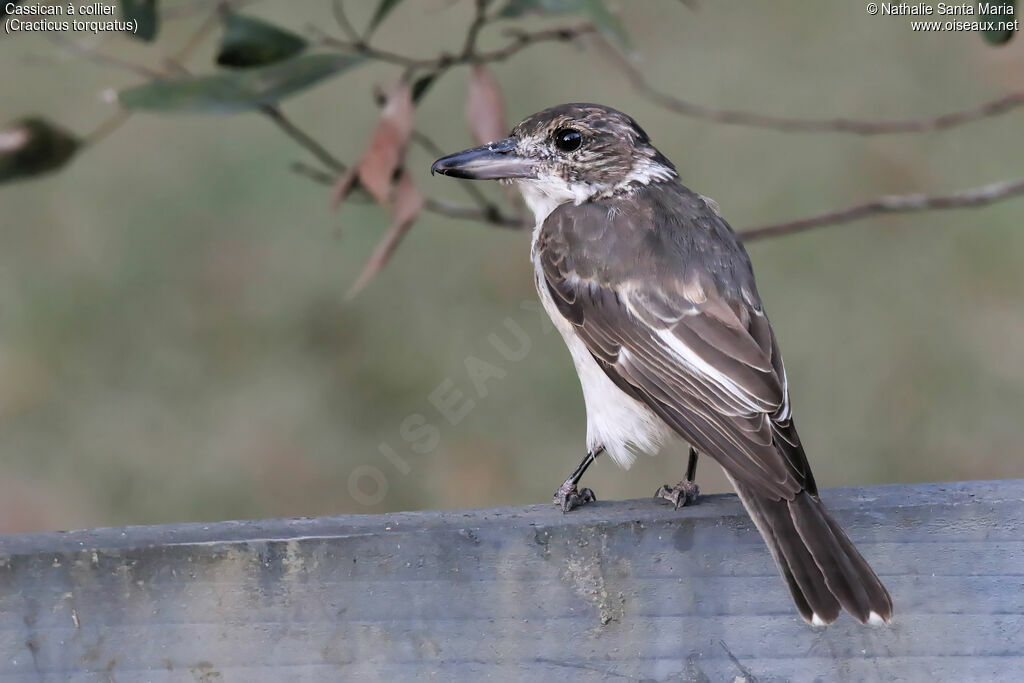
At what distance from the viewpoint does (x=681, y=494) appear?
2986 mm

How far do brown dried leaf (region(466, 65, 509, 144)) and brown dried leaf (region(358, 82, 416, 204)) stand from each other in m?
0.18

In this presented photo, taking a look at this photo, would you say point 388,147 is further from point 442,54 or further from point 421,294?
point 421,294

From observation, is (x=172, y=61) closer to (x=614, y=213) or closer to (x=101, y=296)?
(x=614, y=213)

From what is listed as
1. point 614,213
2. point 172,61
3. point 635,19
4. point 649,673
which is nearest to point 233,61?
point 172,61

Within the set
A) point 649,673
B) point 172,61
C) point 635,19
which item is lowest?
point 635,19

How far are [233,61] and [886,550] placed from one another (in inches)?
65.6

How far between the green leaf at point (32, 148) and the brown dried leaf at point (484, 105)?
884 millimetres

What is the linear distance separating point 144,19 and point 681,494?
142 cm

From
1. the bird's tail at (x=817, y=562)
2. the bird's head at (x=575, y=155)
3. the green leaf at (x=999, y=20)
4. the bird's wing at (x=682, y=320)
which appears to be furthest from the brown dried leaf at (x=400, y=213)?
the green leaf at (x=999, y=20)

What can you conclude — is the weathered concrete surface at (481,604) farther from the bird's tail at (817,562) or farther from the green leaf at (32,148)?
the green leaf at (32,148)

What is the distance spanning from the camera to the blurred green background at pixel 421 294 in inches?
245

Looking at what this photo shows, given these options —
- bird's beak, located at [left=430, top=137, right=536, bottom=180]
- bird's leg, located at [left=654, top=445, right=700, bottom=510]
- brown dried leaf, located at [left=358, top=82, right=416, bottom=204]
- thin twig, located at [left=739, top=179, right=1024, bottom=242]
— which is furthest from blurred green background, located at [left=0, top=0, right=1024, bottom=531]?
brown dried leaf, located at [left=358, top=82, right=416, bottom=204]

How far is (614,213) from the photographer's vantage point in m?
3.78

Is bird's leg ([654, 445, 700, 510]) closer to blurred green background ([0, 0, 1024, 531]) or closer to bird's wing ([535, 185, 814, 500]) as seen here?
bird's wing ([535, 185, 814, 500])
